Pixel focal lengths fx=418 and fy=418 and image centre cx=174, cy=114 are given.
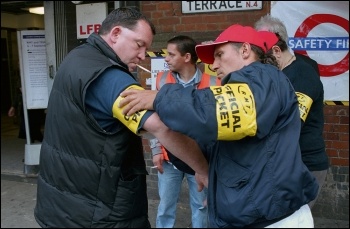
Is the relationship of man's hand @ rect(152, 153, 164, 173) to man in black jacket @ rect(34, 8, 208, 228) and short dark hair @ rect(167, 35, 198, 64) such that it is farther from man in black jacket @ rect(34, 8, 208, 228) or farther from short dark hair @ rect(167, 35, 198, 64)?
man in black jacket @ rect(34, 8, 208, 228)

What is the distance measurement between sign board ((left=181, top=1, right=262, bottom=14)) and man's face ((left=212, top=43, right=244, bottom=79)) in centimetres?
287

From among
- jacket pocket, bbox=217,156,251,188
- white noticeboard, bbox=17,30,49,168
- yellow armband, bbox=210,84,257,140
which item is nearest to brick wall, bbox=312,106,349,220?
jacket pocket, bbox=217,156,251,188

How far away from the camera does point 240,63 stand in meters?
1.75

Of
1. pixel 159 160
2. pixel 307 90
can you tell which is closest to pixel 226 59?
pixel 307 90

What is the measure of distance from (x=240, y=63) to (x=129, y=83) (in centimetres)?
47

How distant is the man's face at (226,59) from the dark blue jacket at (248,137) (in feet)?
0.37

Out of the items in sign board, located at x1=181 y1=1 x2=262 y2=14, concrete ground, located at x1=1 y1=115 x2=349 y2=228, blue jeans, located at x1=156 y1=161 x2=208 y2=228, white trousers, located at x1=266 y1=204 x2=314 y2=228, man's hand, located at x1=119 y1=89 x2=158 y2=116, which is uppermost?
sign board, located at x1=181 y1=1 x2=262 y2=14

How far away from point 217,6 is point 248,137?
3270 millimetres

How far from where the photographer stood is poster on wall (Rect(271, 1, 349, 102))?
4301 millimetres

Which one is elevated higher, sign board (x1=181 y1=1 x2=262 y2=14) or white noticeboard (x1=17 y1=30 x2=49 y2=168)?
sign board (x1=181 y1=1 x2=262 y2=14)

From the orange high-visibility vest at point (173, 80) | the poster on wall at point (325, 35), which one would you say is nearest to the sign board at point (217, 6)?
the poster on wall at point (325, 35)

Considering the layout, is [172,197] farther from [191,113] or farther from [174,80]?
[191,113]

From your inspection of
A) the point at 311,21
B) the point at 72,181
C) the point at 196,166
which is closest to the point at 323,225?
the point at 311,21

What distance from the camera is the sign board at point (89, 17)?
5172 mm
